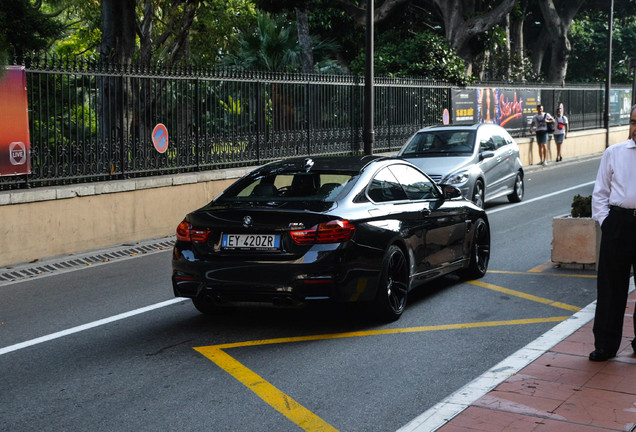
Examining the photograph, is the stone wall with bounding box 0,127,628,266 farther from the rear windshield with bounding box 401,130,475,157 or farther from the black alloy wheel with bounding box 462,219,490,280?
the black alloy wheel with bounding box 462,219,490,280

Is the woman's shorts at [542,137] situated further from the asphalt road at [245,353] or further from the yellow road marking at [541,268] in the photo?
the asphalt road at [245,353]

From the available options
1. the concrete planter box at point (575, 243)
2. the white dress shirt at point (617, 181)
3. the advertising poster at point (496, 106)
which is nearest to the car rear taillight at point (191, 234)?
the white dress shirt at point (617, 181)

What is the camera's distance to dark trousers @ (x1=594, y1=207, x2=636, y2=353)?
20.0ft

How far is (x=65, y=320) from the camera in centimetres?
816

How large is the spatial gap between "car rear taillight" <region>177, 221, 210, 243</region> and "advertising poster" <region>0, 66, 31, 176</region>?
Result: 15.8ft

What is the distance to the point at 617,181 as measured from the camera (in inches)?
241

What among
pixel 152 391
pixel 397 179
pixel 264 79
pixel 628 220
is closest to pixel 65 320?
pixel 152 391

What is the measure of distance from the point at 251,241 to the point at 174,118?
811 centimetres

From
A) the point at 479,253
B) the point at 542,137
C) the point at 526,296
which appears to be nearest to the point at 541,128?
the point at 542,137

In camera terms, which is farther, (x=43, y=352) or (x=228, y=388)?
(x=43, y=352)

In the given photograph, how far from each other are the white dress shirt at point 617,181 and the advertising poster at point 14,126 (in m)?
7.76

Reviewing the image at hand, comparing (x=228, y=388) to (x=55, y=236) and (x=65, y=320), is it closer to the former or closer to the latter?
(x=65, y=320)

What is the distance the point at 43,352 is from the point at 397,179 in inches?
137

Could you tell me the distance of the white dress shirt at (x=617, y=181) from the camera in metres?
6.05
